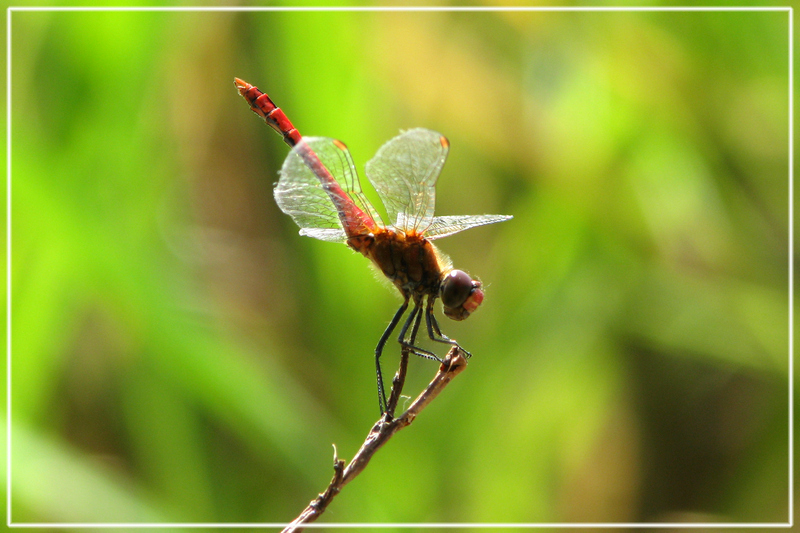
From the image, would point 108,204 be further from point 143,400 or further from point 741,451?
point 741,451

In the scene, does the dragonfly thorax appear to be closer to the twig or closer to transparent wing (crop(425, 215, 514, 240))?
transparent wing (crop(425, 215, 514, 240))

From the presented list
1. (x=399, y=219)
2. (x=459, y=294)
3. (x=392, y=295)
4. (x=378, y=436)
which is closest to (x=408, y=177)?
(x=399, y=219)

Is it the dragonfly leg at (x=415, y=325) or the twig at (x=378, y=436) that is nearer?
the twig at (x=378, y=436)

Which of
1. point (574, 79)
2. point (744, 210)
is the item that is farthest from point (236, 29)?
point (744, 210)

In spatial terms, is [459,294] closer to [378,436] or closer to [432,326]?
[432,326]

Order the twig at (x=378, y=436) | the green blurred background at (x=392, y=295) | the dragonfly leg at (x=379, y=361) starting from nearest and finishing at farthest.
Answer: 1. the twig at (x=378, y=436)
2. the dragonfly leg at (x=379, y=361)
3. the green blurred background at (x=392, y=295)

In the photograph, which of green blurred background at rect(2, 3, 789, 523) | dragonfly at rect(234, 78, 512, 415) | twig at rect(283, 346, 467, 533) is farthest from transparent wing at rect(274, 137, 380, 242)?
green blurred background at rect(2, 3, 789, 523)

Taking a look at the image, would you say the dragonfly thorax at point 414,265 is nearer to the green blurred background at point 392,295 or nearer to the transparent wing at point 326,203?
the transparent wing at point 326,203

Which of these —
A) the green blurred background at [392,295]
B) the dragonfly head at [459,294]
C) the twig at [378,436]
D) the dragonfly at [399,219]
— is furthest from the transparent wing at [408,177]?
the green blurred background at [392,295]
